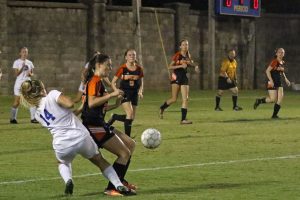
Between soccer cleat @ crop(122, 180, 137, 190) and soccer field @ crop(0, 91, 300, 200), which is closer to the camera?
soccer cleat @ crop(122, 180, 137, 190)

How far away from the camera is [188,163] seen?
581 inches

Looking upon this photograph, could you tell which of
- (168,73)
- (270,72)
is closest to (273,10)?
(168,73)

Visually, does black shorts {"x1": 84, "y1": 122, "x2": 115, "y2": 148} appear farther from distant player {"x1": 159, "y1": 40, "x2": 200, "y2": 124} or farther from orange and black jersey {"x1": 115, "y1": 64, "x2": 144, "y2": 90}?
distant player {"x1": 159, "y1": 40, "x2": 200, "y2": 124}

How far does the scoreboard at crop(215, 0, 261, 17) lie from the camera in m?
44.8

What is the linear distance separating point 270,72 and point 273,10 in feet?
101

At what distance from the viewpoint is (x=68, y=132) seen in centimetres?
1091

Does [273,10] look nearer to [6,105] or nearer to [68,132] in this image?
[6,105]

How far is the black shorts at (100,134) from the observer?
11375 millimetres

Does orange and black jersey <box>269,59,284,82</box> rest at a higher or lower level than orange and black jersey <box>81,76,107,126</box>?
lower

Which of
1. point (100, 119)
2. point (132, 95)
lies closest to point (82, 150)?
point (100, 119)

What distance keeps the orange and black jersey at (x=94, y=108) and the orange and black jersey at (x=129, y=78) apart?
8.08 metres

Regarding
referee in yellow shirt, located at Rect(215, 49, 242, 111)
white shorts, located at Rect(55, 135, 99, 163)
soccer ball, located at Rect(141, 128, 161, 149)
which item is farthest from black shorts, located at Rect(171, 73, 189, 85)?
white shorts, located at Rect(55, 135, 99, 163)

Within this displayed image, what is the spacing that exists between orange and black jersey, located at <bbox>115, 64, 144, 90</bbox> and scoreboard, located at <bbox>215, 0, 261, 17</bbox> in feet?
83.5

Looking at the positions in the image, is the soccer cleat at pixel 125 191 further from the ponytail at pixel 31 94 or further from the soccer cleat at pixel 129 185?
the ponytail at pixel 31 94
